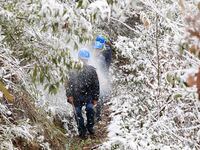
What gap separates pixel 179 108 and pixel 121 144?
1434mm

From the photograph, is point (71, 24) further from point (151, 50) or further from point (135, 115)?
point (151, 50)

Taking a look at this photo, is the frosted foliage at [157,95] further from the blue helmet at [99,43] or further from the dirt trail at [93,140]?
the dirt trail at [93,140]

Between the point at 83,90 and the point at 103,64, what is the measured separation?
2686 millimetres

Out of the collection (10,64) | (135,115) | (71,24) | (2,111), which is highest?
(71,24)

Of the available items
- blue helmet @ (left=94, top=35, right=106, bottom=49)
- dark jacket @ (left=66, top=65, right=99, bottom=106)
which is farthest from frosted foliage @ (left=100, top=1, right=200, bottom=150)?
dark jacket @ (left=66, top=65, right=99, bottom=106)

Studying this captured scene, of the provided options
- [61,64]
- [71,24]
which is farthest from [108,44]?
[71,24]

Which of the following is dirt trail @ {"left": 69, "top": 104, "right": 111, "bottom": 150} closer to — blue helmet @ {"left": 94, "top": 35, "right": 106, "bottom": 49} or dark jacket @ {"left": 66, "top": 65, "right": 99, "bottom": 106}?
dark jacket @ {"left": 66, "top": 65, "right": 99, "bottom": 106}

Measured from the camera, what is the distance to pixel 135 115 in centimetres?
741

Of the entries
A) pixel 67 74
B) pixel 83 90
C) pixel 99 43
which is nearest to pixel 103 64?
pixel 99 43

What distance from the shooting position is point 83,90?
27.7 ft

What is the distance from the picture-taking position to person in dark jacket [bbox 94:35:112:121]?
32.4 feet

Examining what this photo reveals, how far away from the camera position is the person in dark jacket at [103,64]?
32.4 ft

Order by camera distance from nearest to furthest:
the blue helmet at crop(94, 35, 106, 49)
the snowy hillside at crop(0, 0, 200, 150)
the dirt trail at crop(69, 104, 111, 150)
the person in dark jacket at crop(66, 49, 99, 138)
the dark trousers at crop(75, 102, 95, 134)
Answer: the snowy hillside at crop(0, 0, 200, 150), the dirt trail at crop(69, 104, 111, 150), the person in dark jacket at crop(66, 49, 99, 138), the dark trousers at crop(75, 102, 95, 134), the blue helmet at crop(94, 35, 106, 49)

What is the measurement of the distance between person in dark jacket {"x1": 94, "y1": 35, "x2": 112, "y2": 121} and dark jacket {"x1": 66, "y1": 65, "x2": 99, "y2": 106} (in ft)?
4.41
